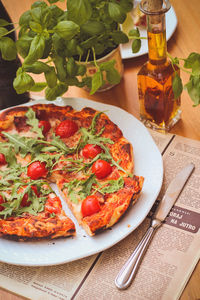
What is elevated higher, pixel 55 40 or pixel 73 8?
pixel 73 8

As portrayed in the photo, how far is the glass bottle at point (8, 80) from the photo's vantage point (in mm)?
1857

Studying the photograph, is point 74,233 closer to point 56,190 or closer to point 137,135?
point 56,190

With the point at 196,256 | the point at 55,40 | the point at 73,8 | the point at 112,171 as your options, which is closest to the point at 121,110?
the point at 112,171

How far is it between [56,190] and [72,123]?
296 mm

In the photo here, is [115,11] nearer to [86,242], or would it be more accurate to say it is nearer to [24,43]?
[24,43]

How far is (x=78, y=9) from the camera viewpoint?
52.5 inches

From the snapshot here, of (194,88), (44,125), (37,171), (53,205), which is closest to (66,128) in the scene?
(44,125)

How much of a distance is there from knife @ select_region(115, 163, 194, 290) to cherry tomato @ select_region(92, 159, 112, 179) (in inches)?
9.2

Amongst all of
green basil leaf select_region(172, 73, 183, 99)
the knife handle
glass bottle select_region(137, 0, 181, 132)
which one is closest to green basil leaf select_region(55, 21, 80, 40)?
glass bottle select_region(137, 0, 181, 132)

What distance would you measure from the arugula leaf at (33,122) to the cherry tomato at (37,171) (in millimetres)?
149

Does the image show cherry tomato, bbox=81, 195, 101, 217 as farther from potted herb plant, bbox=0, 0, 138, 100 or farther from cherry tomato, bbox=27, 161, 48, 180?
potted herb plant, bbox=0, 0, 138, 100

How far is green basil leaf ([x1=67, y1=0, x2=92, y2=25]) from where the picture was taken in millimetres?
1326

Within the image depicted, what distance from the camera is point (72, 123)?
1.75 meters

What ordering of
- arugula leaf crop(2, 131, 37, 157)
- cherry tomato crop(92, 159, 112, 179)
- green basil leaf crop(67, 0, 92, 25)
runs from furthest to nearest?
arugula leaf crop(2, 131, 37, 157), cherry tomato crop(92, 159, 112, 179), green basil leaf crop(67, 0, 92, 25)
